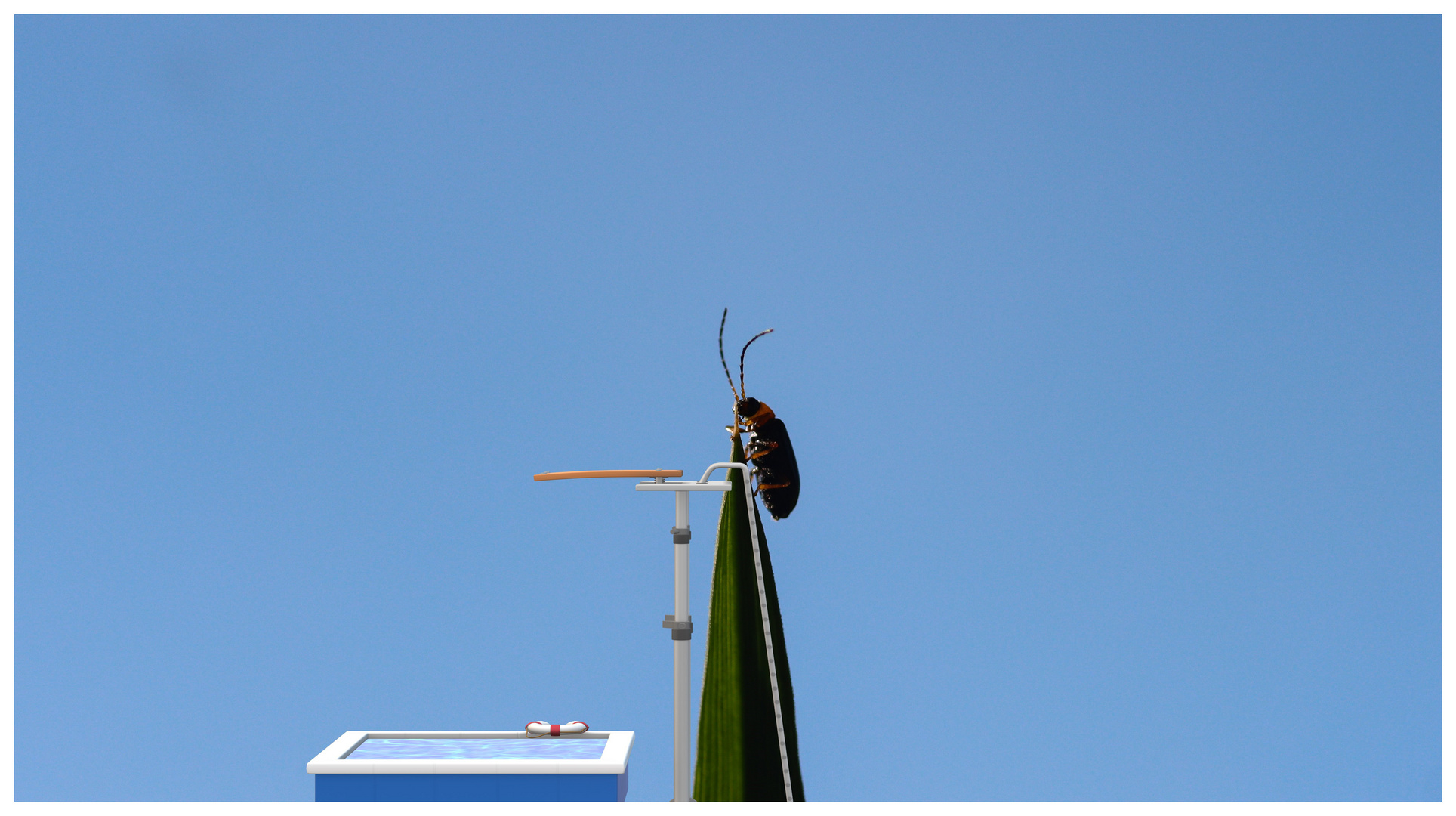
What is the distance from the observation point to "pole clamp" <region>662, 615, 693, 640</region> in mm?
3850

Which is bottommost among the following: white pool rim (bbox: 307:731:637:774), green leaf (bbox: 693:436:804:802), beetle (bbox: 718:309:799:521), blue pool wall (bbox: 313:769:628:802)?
blue pool wall (bbox: 313:769:628:802)

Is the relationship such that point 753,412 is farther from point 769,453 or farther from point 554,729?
point 554,729

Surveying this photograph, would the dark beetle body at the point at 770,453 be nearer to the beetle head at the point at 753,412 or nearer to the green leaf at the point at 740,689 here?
the beetle head at the point at 753,412

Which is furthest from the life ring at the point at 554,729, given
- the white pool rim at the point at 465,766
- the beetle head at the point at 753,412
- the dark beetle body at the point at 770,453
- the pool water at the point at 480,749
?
the beetle head at the point at 753,412

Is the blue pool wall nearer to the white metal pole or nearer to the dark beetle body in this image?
the white metal pole

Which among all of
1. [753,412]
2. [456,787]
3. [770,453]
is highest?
[753,412]

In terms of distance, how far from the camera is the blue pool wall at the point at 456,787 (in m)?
3.91

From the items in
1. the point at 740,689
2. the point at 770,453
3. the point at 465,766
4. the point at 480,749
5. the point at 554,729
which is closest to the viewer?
the point at 740,689

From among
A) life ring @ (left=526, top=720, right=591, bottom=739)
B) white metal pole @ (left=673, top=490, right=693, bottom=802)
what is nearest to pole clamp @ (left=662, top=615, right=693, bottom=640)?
white metal pole @ (left=673, top=490, right=693, bottom=802)

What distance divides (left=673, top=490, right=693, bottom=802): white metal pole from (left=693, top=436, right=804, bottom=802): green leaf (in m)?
0.04

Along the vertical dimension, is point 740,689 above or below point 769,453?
below

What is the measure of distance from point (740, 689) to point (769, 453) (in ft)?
2.77

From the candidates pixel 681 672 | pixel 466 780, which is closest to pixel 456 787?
pixel 466 780

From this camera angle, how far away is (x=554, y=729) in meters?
4.42
